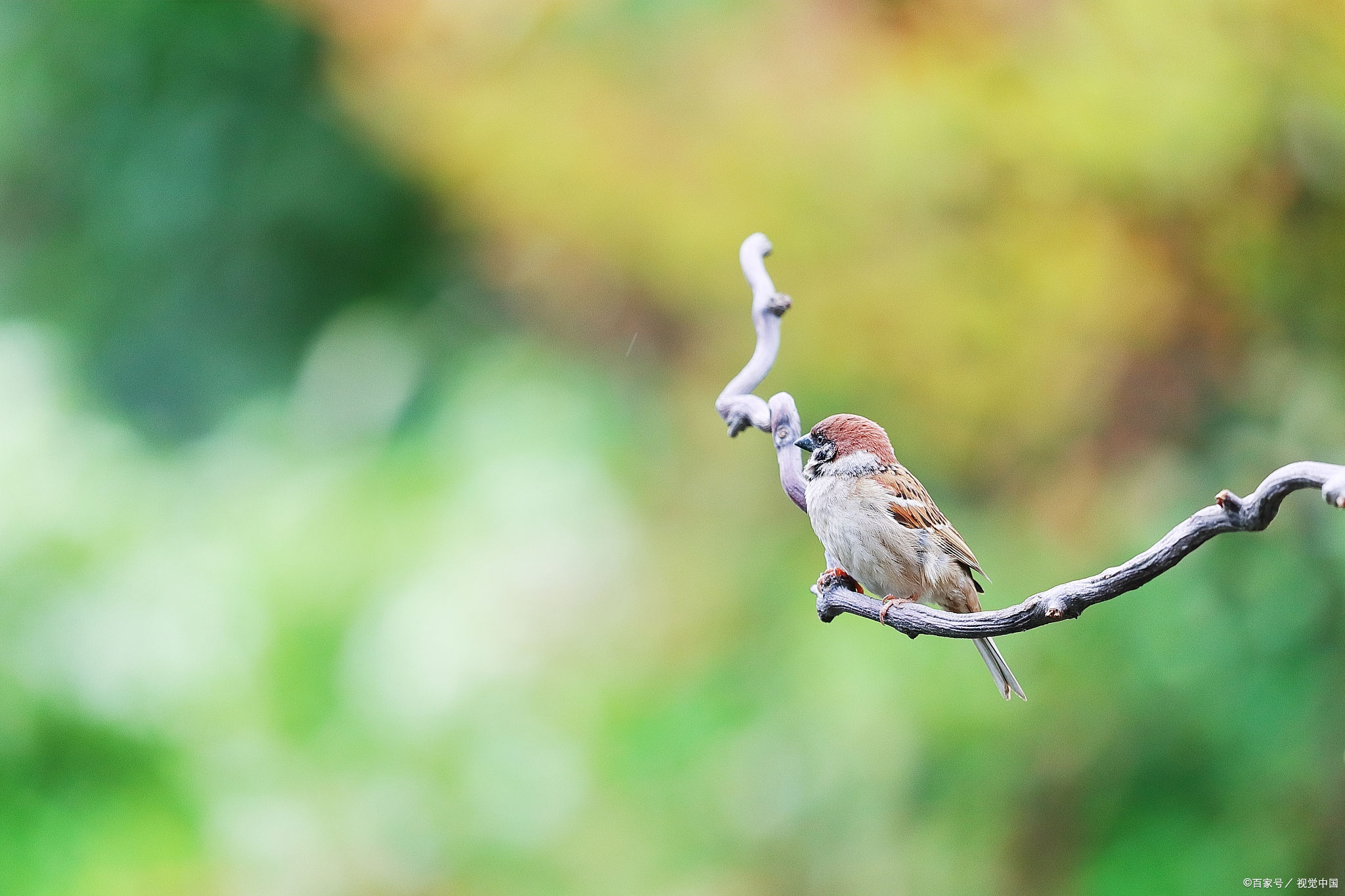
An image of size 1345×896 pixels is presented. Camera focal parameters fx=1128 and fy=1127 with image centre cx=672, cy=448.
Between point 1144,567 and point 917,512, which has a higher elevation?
point 917,512

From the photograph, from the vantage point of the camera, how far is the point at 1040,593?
2.44ft

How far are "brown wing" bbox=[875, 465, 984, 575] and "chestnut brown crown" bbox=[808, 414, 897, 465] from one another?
24 millimetres

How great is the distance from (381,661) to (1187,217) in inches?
110

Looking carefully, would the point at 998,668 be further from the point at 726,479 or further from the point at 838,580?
the point at 726,479

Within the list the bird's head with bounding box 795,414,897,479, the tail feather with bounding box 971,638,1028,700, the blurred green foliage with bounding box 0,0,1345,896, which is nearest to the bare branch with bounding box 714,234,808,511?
the bird's head with bounding box 795,414,897,479

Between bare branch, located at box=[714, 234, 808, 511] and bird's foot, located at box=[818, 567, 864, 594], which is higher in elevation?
bare branch, located at box=[714, 234, 808, 511]

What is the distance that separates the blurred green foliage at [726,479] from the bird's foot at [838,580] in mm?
2295

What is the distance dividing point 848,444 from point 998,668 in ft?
1.06

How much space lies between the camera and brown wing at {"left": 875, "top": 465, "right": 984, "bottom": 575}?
3.81ft

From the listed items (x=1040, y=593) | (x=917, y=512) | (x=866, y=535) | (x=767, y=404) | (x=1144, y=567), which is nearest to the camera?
(x=1144, y=567)

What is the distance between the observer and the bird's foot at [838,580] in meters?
0.89

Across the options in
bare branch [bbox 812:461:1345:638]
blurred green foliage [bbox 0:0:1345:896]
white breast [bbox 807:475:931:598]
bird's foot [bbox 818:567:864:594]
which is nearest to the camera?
bare branch [bbox 812:461:1345:638]

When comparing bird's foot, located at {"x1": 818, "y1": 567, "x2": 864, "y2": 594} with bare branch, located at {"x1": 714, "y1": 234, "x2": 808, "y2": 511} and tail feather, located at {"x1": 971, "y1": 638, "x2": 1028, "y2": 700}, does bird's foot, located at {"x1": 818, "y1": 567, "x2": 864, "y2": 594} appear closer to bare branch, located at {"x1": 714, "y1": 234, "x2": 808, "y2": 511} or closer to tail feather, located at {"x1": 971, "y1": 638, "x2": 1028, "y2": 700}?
bare branch, located at {"x1": 714, "y1": 234, "x2": 808, "y2": 511}

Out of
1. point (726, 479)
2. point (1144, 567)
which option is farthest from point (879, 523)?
point (726, 479)
